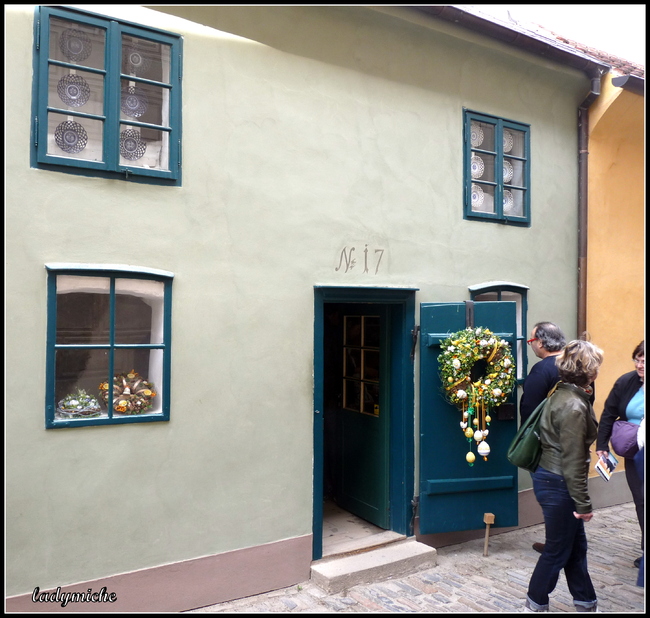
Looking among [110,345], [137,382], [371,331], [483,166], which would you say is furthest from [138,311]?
[483,166]

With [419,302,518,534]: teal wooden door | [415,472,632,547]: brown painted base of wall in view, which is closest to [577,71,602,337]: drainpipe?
[419,302,518,534]: teal wooden door

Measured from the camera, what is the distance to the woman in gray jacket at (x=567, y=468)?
4633mm

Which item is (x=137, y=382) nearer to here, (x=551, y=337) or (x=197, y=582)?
(x=197, y=582)

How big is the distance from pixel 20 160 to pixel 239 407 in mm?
2547

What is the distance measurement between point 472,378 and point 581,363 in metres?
1.79

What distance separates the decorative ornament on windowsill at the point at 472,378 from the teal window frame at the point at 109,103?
3050 millimetres

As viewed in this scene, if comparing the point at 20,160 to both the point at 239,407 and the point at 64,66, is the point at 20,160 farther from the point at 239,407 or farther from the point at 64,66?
the point at 239,407

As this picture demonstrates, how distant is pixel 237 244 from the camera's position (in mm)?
5477

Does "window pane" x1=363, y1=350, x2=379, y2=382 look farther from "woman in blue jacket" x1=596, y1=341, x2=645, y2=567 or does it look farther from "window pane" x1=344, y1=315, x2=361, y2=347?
"woman in blue jacket" x1=596, y1=341, x2=645, y2=567

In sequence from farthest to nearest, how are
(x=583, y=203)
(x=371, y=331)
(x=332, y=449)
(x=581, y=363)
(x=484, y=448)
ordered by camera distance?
(x=583, y=203) < (x=332, y=449) < (x=371, y=331) < (x=484, y=448) < (x=581, y=363)

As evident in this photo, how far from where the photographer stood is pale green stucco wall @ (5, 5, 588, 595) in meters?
4.59

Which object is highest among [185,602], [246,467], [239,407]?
[239,407]

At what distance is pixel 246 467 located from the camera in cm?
549

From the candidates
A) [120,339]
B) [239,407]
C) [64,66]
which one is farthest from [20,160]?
[239,407]
